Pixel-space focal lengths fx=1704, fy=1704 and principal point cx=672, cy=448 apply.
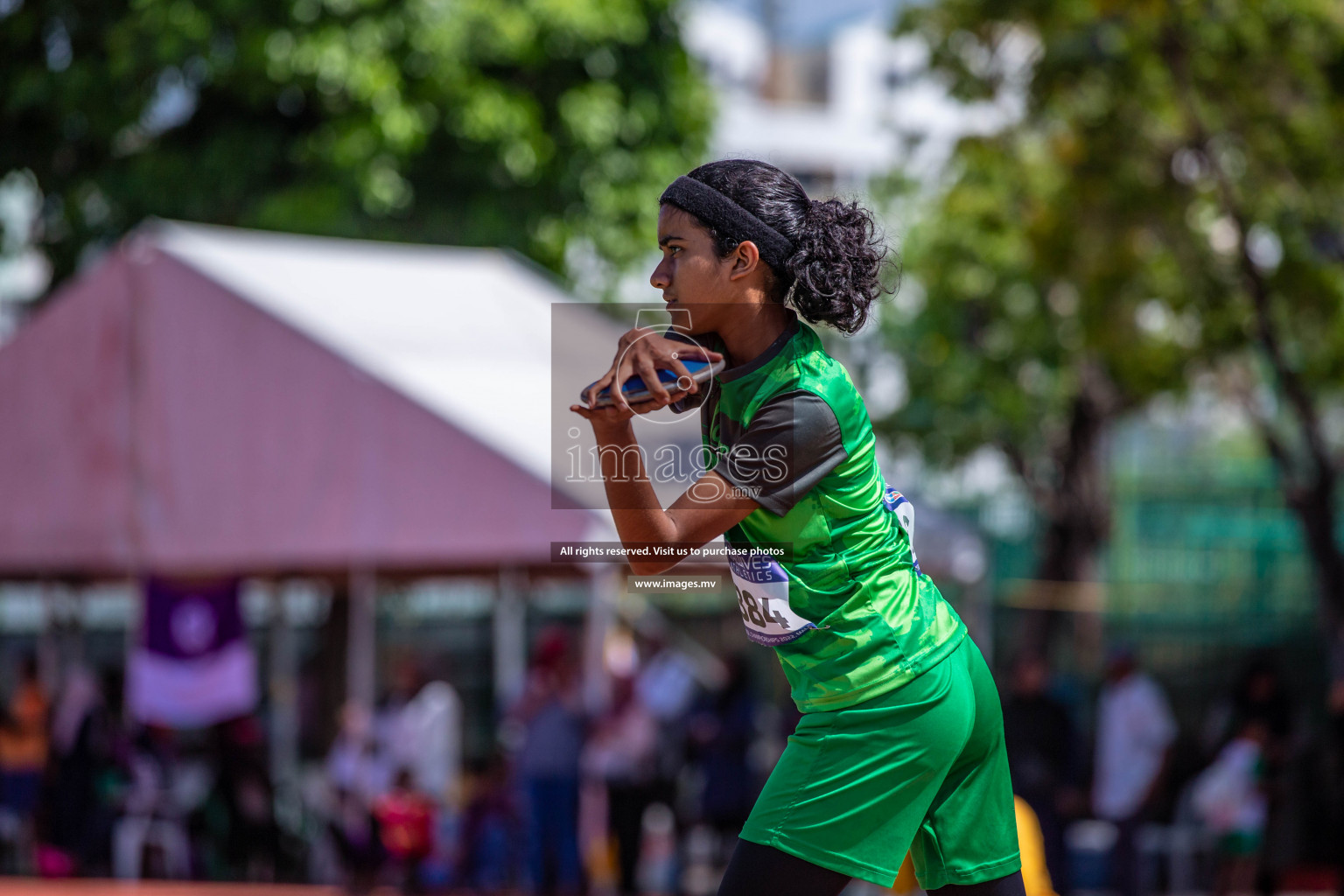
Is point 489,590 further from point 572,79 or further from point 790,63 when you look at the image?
point 790,63

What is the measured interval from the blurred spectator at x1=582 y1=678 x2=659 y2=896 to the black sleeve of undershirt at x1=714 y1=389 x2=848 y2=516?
8027 millimetres

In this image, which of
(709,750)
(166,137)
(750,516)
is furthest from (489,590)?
(750,516)

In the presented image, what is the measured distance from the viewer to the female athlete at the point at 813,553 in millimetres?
2689

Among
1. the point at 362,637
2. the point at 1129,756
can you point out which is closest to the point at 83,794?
the point at 362,637

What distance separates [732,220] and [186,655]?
8.49m

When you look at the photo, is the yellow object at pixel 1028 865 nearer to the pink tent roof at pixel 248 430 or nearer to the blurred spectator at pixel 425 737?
the pink tent roof at pixel 248 430

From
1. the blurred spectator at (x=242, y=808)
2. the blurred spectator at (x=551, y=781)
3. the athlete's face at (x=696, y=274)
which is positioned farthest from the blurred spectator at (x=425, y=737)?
the athlete's face at (x=696, y=274)

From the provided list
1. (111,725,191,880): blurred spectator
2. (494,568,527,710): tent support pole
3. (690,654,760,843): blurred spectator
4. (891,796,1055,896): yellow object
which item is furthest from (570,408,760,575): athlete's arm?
(111,725,191,880): blurred spectator

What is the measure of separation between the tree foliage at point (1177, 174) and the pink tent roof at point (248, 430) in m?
4.39

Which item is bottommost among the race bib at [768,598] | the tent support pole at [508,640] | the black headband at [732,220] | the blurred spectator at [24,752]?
the blurred spectator at [24,752]

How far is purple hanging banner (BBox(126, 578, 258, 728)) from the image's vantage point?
407 inches

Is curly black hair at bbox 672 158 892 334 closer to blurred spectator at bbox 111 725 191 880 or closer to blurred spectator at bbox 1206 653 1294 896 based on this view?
blurred spectator at bbox 1206 653 1294 896

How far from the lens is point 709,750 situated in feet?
34.5

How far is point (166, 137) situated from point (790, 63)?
33799 mm
